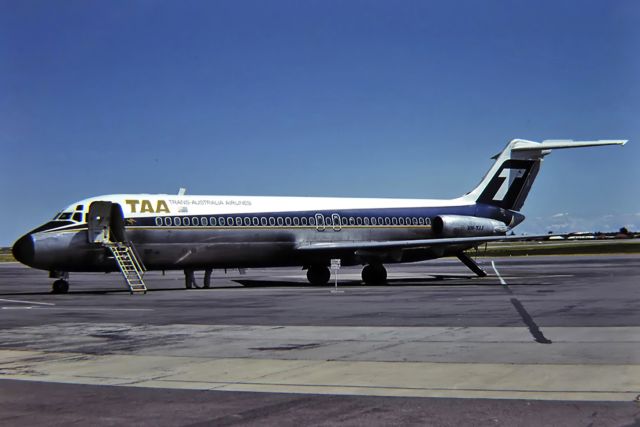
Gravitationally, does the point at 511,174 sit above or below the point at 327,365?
above

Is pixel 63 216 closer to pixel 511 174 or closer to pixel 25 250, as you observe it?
pixel 25 250

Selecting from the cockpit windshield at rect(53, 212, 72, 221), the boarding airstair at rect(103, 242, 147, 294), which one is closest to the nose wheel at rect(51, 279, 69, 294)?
the boarding airstair at rect(103, 242, 147, 294)

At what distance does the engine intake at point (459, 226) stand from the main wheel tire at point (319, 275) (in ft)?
20.9

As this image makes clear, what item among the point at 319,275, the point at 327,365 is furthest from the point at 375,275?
the point at 327,365

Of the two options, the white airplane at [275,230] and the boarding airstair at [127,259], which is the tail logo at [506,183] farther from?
the boarding airstair at [127,259]

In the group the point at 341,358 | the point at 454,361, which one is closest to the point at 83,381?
the point at 341,358

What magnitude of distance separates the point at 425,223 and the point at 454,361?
29.6m

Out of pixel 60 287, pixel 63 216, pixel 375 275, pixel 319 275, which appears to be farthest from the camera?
pixel 319 275

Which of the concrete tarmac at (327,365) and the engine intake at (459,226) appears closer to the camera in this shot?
the concrete tarmac at (327,365)

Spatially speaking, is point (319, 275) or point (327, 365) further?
point (319, 275)

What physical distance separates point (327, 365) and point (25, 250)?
858 inches

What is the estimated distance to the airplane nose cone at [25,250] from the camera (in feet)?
98.2

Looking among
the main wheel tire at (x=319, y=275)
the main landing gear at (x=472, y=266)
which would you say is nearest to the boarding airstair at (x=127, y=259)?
the main wheel tire at (x=319, y=275)

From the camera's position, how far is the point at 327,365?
11.3 metres
